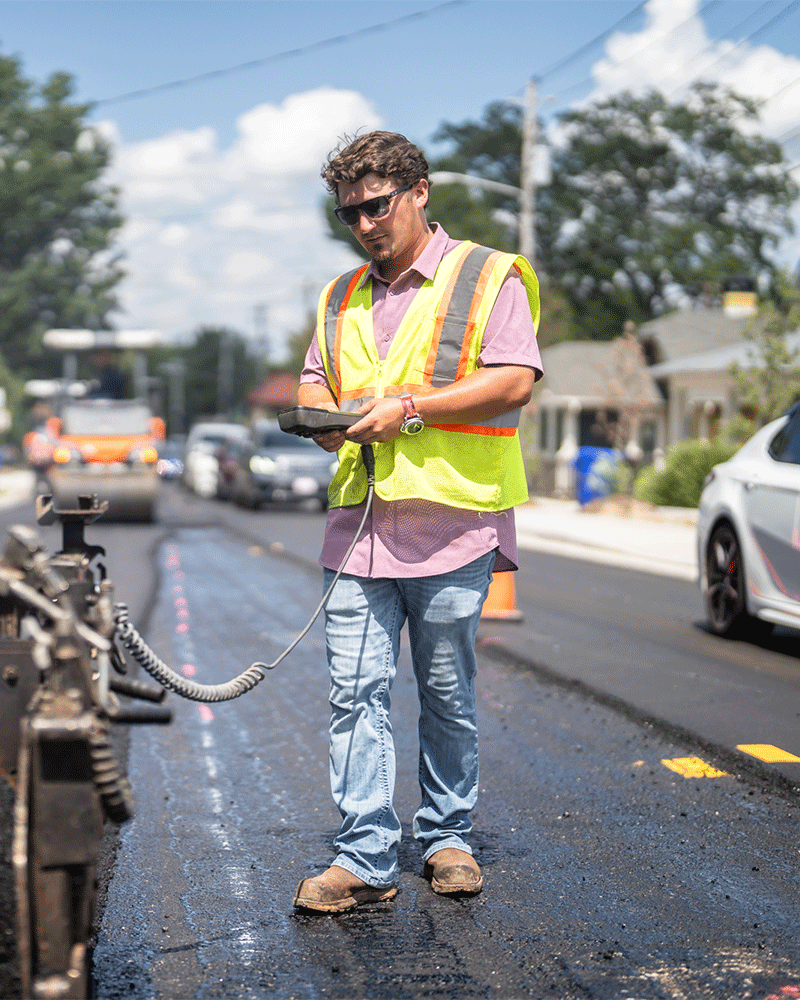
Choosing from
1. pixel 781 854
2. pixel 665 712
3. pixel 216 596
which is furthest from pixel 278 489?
pixel 781 854

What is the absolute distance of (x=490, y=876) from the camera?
4027mm

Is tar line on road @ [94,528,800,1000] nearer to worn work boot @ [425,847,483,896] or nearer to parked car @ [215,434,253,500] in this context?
worn work boot @ [425,847,483,896]

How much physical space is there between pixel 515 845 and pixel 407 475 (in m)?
1.40

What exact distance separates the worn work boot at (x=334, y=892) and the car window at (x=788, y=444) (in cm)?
514

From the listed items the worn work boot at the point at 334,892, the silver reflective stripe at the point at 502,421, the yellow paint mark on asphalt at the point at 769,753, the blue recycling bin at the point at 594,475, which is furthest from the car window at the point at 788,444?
the blue recycling bin at the point at 594,475

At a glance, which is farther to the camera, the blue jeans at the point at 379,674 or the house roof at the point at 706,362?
the house roof at the point at 706,362

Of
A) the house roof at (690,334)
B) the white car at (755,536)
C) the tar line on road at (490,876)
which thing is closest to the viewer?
the tar line on road at (490,876)

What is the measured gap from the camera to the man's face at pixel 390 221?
3.71m

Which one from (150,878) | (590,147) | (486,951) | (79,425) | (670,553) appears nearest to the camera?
(486,951)

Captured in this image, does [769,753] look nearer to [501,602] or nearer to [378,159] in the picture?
[378,159]

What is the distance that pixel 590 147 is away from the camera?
6103 cm

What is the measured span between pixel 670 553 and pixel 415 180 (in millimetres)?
13509

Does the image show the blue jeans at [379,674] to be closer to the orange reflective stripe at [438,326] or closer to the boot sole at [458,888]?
the boot sole at [458,888]

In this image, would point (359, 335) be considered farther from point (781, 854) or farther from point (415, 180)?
point (781, 854)
